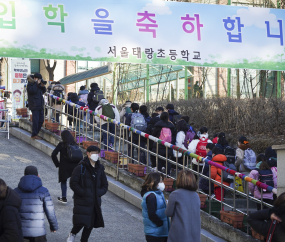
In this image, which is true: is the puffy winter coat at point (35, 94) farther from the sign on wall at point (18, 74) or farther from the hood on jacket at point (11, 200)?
the sign on wall at point (18, 74)

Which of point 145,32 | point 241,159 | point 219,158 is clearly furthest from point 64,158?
point 145,32

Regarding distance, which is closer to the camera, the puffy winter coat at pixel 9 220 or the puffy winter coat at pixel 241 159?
the puffy winter coat at pixel 9 220

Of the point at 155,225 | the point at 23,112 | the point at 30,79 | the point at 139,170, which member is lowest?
the point at 139,170

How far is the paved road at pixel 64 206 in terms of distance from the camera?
714cm

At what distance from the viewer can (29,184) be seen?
5223mm

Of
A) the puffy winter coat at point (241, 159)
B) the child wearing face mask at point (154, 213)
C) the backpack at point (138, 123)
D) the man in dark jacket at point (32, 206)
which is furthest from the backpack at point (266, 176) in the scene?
the man in dark jacket at point (32, 206)

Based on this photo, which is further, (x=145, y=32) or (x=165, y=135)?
(x=145, y=32)

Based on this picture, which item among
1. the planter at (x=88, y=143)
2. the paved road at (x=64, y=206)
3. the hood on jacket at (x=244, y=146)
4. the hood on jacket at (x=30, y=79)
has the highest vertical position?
the hood on jacket at (x=30, y=79)

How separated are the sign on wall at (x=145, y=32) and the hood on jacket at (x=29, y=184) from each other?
736 centimetres

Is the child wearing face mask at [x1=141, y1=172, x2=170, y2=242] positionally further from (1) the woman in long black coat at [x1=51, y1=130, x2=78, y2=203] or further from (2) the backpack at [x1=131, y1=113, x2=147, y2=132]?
(2) the backpack at [x1=131, y1=113, x2=147, y2=132]

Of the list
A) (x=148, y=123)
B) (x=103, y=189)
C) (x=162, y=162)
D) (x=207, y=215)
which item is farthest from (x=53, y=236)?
(x=148, y=123)

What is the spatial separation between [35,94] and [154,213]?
7823mm

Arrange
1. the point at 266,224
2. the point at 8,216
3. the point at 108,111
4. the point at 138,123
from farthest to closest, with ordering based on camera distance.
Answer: the point at 108,111 < the point at 138,123 < the point at 8,216 < the point at 266,224

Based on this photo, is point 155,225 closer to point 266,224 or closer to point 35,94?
point 266,224
